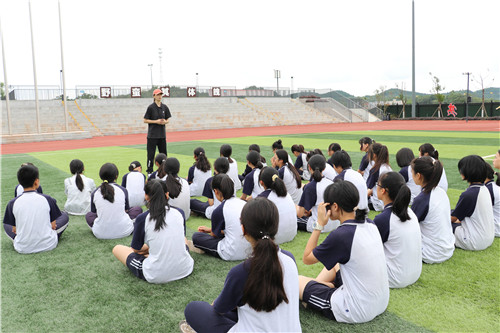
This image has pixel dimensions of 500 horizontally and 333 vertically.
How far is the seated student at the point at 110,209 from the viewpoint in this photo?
554 cm

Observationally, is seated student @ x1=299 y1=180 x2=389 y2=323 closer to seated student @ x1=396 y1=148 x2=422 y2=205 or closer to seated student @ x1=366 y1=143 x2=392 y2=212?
seated student @ x1=366 y1=143 x2=392 y2=212

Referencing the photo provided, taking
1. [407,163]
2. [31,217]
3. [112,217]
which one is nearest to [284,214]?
[112,217]

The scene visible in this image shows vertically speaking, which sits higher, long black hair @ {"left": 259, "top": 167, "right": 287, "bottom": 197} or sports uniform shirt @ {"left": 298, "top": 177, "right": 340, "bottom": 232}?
long black hair @ {"left": 259, "top": 167, "right": 287, "bottom": 197}

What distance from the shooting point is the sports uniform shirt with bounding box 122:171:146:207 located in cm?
737

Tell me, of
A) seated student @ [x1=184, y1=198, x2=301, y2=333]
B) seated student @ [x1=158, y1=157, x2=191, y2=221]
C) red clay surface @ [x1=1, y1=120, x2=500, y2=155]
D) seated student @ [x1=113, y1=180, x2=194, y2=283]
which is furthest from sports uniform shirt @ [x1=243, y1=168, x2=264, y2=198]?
red clay surface @ [x1=1, y1=120, x2=500, y2=155]

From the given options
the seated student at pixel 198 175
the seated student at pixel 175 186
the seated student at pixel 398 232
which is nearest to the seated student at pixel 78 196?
the seated student at pixel 175 186

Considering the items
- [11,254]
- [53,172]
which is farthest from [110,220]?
[53,172]

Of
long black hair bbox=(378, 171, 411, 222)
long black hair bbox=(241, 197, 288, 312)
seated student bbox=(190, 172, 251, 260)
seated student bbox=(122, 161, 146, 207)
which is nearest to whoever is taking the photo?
long black hair bbox=(241, 197, 288, 312)

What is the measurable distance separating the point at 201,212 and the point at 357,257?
13.4ft

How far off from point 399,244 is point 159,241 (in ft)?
7.78

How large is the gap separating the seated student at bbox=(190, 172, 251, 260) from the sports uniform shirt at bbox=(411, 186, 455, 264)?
6.63ft

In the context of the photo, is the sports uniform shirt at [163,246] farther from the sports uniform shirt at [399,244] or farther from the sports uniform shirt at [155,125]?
the sports uniform shirt at [155,125]

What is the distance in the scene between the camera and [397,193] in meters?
3.79

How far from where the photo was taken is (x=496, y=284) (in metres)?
4.13
